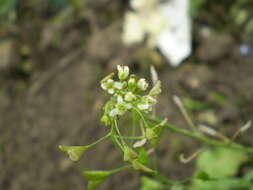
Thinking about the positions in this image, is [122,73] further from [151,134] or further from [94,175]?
[94,175]

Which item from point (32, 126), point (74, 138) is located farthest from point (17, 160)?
point (74, 138)

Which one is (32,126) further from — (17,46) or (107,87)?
(107,87)

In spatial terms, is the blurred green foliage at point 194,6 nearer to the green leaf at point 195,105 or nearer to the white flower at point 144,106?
the green leaf at point 195,105

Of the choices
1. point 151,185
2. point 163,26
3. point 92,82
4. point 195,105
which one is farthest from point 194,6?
point 151,185

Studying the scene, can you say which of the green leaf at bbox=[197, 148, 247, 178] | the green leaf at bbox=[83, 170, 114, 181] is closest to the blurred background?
the green leaf at bbox=[197, 148, 247, 178]

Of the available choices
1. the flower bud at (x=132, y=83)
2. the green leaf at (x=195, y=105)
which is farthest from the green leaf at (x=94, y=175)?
the green leaf at (x=195, y=105)

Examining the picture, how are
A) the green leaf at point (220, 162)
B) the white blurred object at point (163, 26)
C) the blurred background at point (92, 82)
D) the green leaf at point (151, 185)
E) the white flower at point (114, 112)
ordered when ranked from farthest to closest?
the white blurred object at point (163, 26)
the blurred background at point (92, 82)
the green leaf at point (220, 162)
the green leaf at point (151, 185)
the white flower at point (114, 112)

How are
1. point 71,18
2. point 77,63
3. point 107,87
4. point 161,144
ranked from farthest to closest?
1. point 71,18
2. point 77,63
3. point 161,144
4. point 107,87
